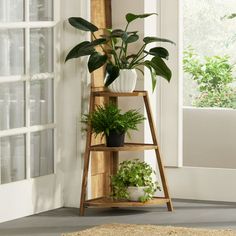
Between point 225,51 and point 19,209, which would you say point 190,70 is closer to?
point 225,51

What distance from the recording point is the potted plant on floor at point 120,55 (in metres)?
5.84

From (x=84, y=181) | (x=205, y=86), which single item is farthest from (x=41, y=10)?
(x=205, y=86)

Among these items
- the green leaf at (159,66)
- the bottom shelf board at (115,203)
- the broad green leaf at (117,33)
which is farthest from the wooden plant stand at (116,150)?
the broad green leaf at (117,33)

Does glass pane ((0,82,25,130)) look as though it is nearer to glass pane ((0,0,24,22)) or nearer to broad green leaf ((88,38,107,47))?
glass pane ((0,0,24,22))

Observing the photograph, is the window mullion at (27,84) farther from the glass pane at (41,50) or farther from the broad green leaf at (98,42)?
the broad green leaf at (98,42)

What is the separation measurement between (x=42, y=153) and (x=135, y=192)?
0.67m

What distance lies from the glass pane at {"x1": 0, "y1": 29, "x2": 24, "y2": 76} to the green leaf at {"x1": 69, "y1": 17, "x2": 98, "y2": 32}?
0.36 meters

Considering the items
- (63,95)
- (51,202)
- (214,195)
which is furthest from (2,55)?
(214,195)

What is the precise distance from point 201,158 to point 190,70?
2.40ft

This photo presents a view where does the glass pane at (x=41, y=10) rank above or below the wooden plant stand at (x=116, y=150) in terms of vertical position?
above

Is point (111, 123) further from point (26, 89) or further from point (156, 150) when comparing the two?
point (26, 89)

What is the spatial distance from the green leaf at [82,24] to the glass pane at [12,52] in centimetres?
36

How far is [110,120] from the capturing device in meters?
5.88

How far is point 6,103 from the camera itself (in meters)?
5.63
